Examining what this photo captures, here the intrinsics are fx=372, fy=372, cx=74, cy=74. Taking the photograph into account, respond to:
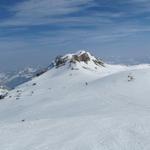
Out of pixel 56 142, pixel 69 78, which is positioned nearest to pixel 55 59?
pixel 69 78

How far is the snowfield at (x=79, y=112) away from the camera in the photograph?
22.5 meters

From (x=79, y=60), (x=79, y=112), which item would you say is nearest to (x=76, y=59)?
(x=79, y=60)

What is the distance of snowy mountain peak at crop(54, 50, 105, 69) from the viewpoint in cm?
7333

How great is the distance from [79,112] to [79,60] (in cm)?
3596

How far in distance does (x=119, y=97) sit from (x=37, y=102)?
1132cm

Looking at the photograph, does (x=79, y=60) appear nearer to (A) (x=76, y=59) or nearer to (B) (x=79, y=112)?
(A) (x=76, y=59)

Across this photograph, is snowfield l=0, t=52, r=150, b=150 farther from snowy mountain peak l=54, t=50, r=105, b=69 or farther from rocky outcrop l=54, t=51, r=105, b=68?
rocky outcrop l=54, t=51, r=105, b=68

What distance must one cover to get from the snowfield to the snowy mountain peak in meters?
0.44

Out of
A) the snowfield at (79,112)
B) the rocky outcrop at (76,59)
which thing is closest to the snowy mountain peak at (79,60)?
the rocky outcrop at (76,59)

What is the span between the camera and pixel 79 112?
131 ft

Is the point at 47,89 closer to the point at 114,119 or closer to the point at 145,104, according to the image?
the point at 145,104

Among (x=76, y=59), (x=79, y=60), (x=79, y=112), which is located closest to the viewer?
(x=79, y=112)

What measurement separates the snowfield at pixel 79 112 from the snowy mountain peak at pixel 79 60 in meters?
0.44

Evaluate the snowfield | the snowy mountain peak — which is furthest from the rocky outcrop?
the snowfield
